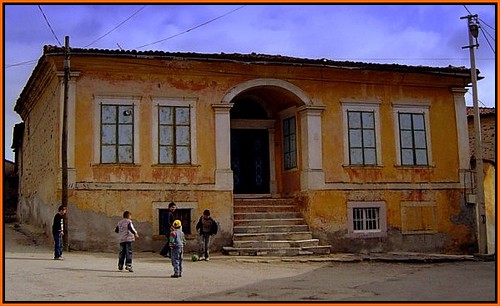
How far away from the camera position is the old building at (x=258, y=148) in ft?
58.8

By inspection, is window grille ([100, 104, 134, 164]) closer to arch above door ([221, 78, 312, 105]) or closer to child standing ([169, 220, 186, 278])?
arch above door ([221, 78, 312, 105])

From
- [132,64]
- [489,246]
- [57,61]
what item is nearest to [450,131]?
[489,246]

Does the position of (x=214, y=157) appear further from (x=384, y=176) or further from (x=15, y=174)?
(x=15, y=174)

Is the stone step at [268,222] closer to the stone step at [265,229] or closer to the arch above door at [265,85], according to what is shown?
the stone step at [265,229]

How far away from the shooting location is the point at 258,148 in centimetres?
2152

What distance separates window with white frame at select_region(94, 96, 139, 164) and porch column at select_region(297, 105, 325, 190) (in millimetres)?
5175

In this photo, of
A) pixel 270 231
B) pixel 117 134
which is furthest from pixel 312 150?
pixel 117 134

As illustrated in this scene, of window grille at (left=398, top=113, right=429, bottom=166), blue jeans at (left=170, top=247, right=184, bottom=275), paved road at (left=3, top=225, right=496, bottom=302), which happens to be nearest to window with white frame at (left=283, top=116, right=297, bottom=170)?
window grille at (left=398, top=113, right=429, bottom=166)

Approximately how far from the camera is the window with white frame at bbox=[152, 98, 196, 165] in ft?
60.7

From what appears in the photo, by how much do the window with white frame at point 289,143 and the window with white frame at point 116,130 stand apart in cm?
524

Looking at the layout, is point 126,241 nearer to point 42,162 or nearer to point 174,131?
point 174,131

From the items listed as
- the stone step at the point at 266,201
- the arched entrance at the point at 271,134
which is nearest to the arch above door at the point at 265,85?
the arched entrance at the point at 271,134

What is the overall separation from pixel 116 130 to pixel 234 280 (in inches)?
277

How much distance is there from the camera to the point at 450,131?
69.0 feet
